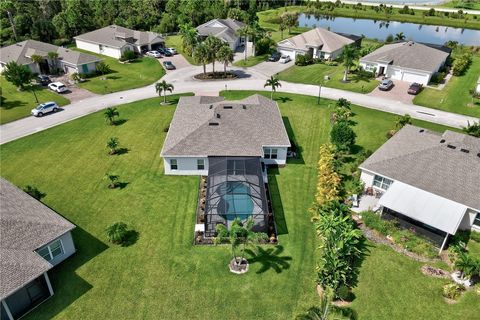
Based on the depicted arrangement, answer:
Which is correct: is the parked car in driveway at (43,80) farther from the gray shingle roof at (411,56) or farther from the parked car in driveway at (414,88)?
the parked car in driveway at (414,88)

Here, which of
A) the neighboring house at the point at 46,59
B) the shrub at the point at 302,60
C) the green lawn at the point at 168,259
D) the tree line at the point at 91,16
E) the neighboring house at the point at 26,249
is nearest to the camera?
the neighboring house at the point at 26,249

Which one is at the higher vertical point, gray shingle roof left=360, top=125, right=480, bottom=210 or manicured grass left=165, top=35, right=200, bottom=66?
manicured grass left=165, top=35, right=200, bottom=66

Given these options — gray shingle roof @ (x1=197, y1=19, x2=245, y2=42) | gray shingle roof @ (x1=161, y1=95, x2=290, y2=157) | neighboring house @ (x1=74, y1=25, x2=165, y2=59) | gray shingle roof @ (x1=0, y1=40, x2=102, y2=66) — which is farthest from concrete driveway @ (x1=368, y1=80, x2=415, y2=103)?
gray shingle roof @ (x1=0, y1=40, x2=102, y2=66)

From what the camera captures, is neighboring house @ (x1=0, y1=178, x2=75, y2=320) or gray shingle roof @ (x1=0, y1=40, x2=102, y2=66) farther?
gray shingle roof @ (x1=0, y1=40, x2=102, y2=66)

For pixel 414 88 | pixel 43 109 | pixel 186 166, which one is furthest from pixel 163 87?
pixel 414 88

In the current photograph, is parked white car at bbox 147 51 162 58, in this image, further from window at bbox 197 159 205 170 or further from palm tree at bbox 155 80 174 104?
window at bbox 197 159 205 170

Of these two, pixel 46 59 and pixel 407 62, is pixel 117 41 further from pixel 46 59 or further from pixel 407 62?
pixel 407 62

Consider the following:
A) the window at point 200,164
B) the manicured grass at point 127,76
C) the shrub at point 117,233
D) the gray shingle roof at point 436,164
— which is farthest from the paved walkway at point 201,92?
the shrub at point 117,233
